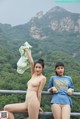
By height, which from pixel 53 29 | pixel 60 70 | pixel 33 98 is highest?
pixel 53 29

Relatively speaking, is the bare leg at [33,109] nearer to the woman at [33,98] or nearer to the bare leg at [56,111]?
the woman at [33,98]

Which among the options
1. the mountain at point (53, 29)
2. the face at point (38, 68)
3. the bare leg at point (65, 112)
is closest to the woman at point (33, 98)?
the face at point (38, 68)

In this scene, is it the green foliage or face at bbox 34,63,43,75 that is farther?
the green foliage

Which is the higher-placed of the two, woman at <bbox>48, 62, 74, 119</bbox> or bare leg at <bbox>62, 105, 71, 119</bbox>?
woman at <bbox>48, 62, 74, 119</bbox>

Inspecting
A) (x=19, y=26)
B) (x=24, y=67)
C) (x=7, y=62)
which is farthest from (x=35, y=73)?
(x=19, y=26)

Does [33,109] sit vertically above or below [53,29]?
below

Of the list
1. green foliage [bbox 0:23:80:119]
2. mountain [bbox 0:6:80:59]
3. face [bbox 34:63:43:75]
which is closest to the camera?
face [bbox 34:63:43:75]

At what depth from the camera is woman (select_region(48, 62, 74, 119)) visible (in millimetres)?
3426

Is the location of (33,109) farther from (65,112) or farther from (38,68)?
(38,68)

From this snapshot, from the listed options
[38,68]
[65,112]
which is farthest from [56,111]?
[38,68]

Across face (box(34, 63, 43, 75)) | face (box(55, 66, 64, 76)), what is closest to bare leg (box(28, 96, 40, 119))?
face (box(34, 63, 43, 75))

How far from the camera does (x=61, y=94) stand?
11.8ft

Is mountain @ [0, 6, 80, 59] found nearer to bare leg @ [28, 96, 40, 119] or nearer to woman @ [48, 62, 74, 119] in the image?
woman @ [48, 62, 74, 119]

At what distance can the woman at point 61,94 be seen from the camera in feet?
11.2
